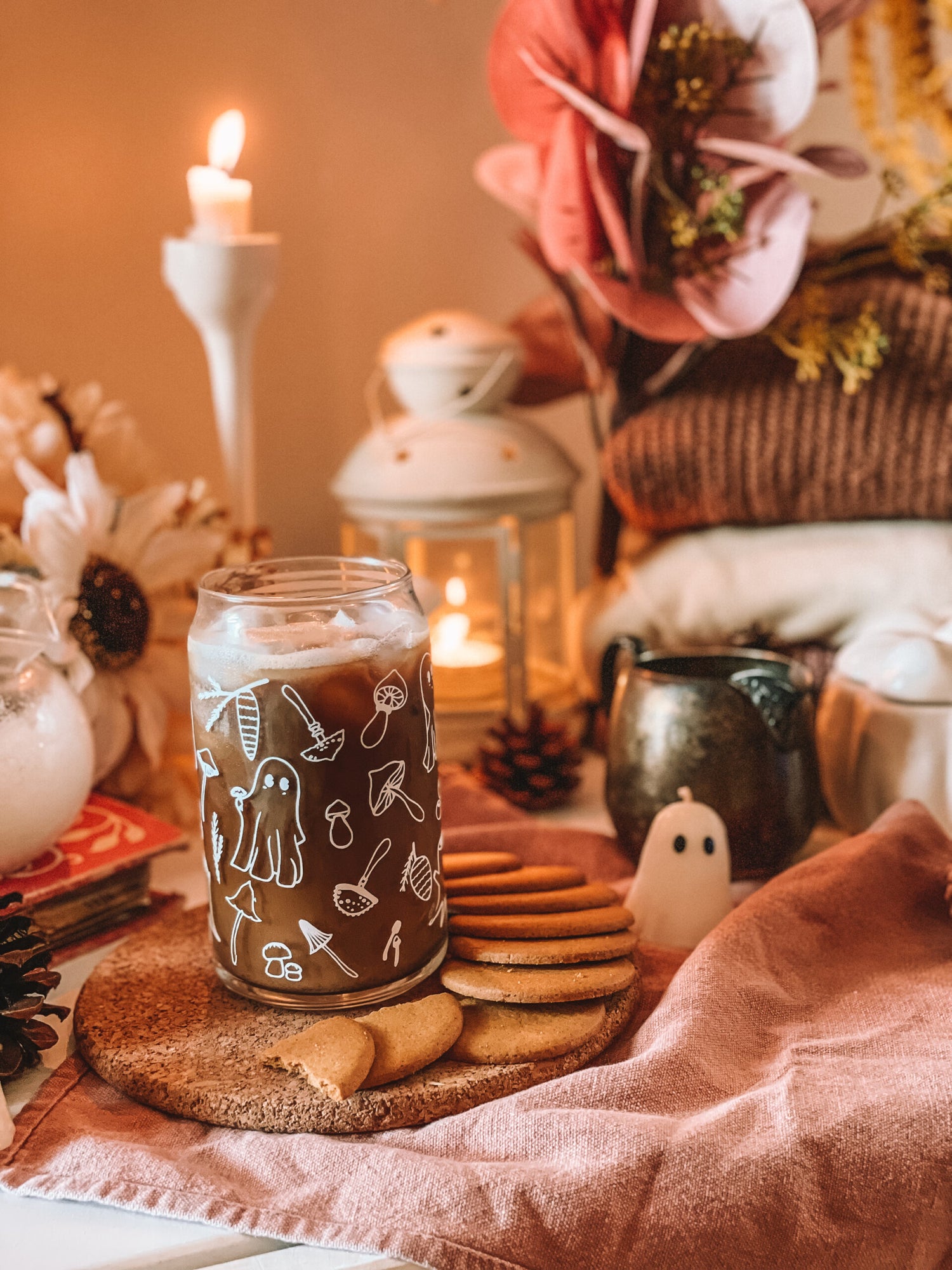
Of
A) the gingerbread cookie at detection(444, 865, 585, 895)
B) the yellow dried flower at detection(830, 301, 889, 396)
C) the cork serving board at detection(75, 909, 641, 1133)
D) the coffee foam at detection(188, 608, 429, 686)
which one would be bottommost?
the cork serving board at detection(75, 909, 641, 1133)

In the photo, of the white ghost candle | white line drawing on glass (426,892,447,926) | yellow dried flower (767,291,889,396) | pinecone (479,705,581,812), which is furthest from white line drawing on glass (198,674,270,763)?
yellow dried flower (767,291,889,396)

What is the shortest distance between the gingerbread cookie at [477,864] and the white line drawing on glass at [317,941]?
0.11m

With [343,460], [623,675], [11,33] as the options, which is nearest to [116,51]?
[11,33]

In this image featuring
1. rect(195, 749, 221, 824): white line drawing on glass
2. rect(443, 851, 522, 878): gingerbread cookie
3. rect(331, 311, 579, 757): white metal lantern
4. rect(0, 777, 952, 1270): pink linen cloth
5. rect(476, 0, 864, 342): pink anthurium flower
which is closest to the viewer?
rect(0, 777, 952, 1270): pink linen cloth

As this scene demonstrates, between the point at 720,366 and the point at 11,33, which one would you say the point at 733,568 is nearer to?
the point at 720,366

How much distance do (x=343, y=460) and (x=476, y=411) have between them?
0.76ft

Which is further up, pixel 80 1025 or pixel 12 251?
pixel 12 251

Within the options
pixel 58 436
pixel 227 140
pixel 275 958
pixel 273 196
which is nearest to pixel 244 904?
pixel 275 958

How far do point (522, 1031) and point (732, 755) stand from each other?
0.21 metres

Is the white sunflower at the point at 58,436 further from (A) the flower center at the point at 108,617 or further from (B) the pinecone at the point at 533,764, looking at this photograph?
(B) the pinecone at the point at 533,764

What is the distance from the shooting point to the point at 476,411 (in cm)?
86

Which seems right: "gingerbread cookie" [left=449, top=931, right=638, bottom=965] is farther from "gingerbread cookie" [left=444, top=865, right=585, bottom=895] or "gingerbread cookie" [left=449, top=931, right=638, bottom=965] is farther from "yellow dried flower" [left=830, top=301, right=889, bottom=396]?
"yellow dried flower" [left=830, top=301, right=889, bottom=396]

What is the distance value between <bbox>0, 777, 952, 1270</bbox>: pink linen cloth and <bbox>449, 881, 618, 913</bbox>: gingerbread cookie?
0.19 ft

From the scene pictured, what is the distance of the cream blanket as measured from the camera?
0.76 meters
